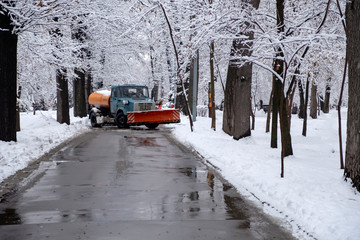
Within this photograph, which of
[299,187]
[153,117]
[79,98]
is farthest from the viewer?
[79,98]

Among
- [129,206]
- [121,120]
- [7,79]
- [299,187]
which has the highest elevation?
[7,79]

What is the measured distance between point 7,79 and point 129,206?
27.6 ft

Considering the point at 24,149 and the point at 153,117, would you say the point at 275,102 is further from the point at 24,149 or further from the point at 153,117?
the point at 153,117

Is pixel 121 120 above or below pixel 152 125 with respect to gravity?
above

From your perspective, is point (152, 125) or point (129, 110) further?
point (152, 125)

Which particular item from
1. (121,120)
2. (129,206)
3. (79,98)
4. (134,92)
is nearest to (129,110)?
(121,120)

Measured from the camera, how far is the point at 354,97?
24.8 feet

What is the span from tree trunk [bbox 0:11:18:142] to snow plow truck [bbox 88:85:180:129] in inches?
467

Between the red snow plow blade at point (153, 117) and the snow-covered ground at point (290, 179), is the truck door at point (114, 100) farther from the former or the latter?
the snow-covered ground at point (290, 179)

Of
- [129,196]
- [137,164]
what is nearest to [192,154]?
[137,164]

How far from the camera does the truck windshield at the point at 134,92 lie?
27625 mm

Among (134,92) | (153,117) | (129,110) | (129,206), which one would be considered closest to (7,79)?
(129,206)

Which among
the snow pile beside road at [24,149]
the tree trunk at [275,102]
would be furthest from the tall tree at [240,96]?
the snow pile beside road at [24,149]

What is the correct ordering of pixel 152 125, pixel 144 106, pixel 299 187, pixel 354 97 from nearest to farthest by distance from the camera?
pixel 354 97
pixel 299 187
pixel 144 106
pixel 152 125
